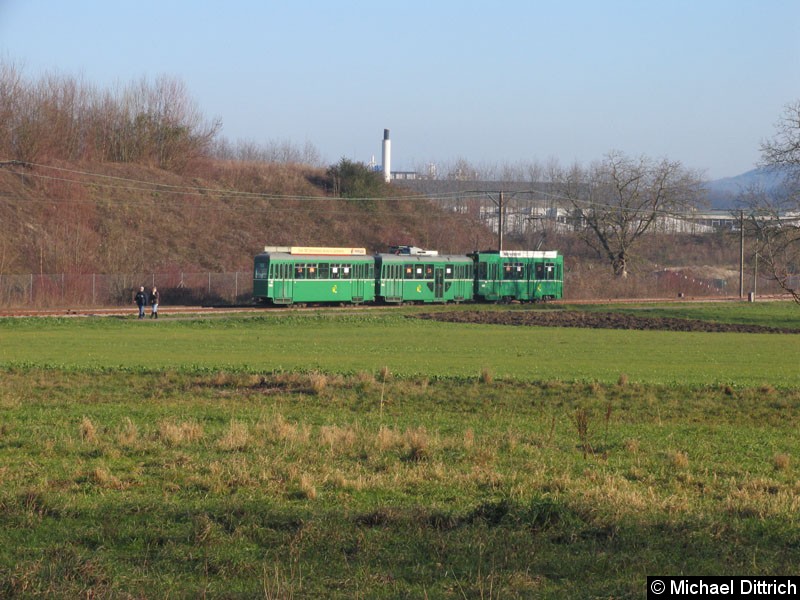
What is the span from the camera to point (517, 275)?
7012 cm

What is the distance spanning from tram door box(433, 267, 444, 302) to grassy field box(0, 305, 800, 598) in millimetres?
37701

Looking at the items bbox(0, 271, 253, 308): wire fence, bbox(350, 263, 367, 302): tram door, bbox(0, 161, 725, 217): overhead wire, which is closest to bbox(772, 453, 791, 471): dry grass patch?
bbox(350, 263, 367, 302): tram door

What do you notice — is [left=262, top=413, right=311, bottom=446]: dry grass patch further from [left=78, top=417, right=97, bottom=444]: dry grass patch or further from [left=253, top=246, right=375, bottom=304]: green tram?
[left=253, top=246, right=375, bottom=304]: green tram

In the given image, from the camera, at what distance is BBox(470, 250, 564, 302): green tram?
68812 millimetres

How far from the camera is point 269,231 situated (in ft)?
285

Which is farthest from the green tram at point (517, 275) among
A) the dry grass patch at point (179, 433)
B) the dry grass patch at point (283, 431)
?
the dry grass patch at point (179, 433)

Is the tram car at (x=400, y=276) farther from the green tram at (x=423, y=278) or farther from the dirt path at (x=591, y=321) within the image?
the dirt path at (x=591, y=321)

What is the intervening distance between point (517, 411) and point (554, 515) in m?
9.77

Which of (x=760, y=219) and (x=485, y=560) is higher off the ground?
(x=760, y=219)

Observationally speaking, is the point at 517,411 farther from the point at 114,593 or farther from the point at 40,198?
the point at 40,198

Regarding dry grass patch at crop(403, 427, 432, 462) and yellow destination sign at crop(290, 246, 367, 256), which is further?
yellow destination sign at crop(290, 246, 367, 256)

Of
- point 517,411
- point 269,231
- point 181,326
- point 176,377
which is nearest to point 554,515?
point 517,411

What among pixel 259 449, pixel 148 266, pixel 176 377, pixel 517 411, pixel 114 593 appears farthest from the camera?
pixel 148 266

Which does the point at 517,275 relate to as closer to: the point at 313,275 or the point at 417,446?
the point at 313,275
